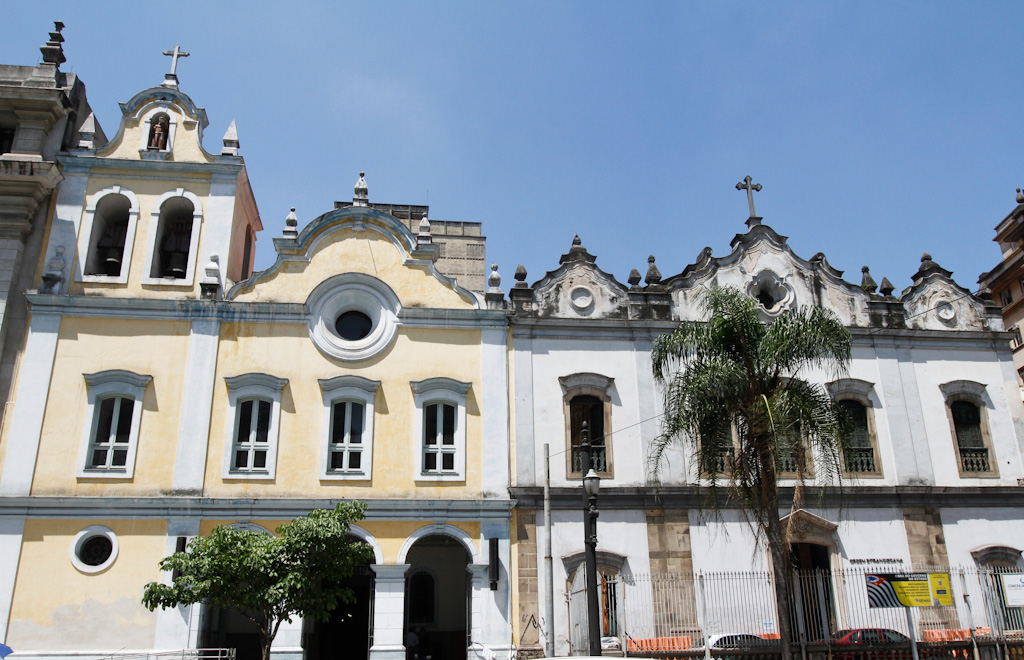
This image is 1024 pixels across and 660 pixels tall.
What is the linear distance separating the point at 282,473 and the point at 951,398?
1893cm

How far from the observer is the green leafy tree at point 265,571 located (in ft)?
52.5

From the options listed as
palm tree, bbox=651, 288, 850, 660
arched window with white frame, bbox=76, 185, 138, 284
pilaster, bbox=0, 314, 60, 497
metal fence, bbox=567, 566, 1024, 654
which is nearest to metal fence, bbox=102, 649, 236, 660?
pilaster, bbox=0, 314, 60, 497

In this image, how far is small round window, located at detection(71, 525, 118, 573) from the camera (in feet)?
64.5

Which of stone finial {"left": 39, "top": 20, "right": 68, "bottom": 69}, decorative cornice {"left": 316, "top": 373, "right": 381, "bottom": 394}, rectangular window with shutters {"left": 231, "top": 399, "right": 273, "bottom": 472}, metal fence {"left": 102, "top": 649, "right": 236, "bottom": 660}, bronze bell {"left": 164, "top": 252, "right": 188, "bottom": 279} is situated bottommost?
metal fence {"left": 102, "top": 649, "right": 236, "bottom": 660}

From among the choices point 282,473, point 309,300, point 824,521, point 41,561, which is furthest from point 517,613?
point 41,561

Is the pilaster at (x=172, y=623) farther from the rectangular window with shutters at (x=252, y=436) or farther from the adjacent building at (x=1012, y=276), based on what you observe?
the adjacent building at (x=1012, y=276)

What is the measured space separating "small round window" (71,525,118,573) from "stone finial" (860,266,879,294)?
21764 millimetres

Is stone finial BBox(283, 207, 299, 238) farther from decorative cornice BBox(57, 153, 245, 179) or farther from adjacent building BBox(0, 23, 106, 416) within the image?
adjacent building BBox(0, 23, 106, 416)

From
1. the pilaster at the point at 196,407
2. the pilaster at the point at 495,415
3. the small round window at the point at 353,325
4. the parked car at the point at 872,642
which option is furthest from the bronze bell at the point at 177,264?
the parked car at the point at 872,642

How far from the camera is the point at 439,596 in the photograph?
26.3 m

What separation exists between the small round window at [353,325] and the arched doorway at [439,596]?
24.0 ft

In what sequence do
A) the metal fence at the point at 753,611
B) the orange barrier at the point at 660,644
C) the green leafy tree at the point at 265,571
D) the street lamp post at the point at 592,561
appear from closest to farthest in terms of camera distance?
the street lamp post at the point at 592,561, the green leafy tree at the point at 265,571, the orange barrier at the point at 660,644, the metal fence at the point at 753,611

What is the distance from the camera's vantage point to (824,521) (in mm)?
21750

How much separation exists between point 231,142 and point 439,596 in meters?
15.4
